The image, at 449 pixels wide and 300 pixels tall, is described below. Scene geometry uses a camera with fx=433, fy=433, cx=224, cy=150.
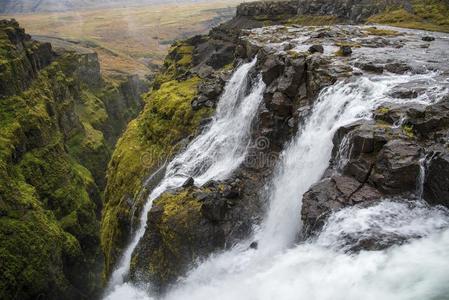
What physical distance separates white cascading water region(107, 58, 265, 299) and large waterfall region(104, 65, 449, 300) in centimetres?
453

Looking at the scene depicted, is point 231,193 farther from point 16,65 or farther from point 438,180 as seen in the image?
point 16,65

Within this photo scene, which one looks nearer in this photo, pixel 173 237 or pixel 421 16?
pixel 173 237

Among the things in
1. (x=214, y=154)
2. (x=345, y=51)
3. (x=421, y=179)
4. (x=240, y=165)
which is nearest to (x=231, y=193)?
(x=240, y=165)

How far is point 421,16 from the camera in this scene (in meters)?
55.6

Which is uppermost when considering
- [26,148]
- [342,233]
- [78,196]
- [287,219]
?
[342,233]

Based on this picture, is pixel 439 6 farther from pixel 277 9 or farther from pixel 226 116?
pixel 226 116

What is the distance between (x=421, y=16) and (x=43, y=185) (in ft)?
175

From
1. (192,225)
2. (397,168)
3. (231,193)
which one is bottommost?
(192,225)

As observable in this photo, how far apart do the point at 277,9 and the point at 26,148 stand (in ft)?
161

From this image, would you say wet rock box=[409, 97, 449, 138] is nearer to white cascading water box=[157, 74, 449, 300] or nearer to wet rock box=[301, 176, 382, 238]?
white cascading water box=[157, 74, 449, 300]

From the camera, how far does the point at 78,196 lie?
198 ft

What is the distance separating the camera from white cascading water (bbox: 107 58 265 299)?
32719 millimetres

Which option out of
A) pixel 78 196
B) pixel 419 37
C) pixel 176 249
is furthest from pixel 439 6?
pixel 78 196

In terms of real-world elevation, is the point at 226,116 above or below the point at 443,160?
below
